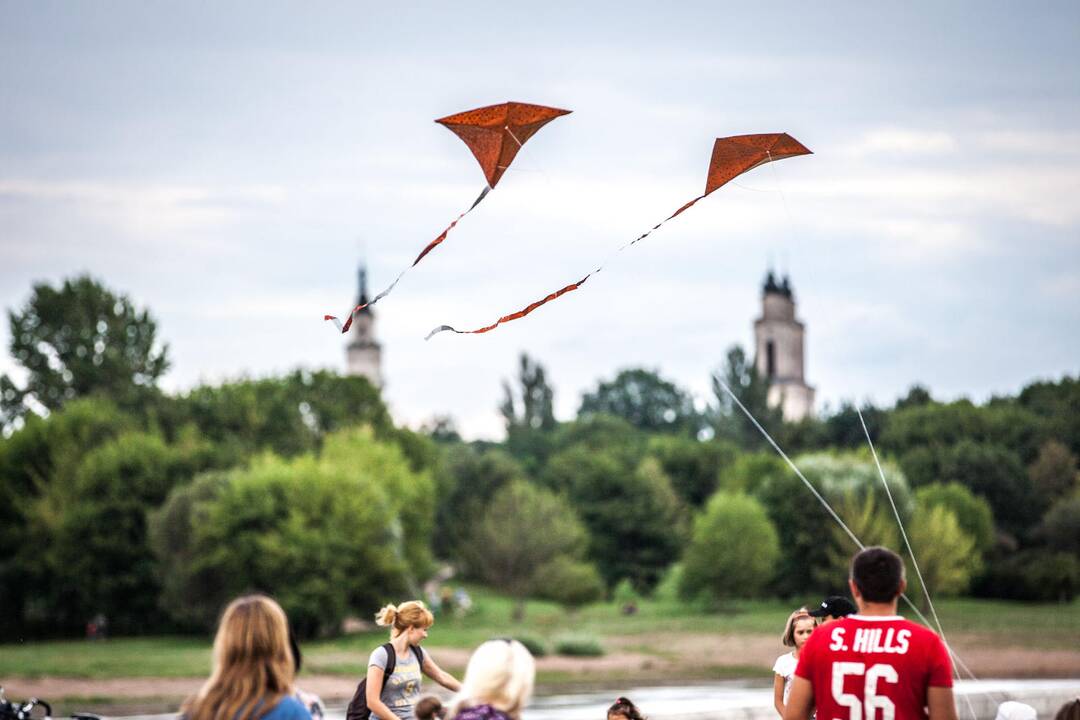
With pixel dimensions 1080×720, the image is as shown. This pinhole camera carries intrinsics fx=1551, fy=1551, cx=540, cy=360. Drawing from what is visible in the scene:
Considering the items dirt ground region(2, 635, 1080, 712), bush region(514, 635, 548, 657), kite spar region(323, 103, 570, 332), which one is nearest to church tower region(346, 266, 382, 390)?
dirt ground region(2, 635, 1080, 712)

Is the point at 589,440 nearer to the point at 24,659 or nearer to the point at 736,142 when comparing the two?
the point at 24,659

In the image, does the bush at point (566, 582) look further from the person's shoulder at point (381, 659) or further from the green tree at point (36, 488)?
the person's shoulder at point (381, 659)

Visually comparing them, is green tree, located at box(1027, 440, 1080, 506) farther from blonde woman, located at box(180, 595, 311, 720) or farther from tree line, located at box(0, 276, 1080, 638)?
blonde woman, located at box(180, 595, 311, 720)

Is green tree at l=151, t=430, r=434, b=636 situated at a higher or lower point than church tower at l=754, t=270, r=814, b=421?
lower

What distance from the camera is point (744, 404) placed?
14575 cm

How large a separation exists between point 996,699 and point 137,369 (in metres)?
86.2

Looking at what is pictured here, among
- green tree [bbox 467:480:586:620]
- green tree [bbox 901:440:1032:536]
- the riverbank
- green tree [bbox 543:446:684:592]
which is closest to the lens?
the riverbank

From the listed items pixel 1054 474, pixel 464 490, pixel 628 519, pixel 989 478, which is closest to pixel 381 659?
pixel 628 519

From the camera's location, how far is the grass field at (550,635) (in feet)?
152

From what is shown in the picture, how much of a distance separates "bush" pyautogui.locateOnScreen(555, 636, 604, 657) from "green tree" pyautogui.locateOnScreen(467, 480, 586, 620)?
67.5 ft

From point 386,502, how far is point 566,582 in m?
12.6

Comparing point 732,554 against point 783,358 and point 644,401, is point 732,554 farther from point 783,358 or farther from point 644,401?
point 644,401

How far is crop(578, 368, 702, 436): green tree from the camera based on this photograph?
600ft

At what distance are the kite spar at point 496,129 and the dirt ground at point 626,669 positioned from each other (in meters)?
27.0
